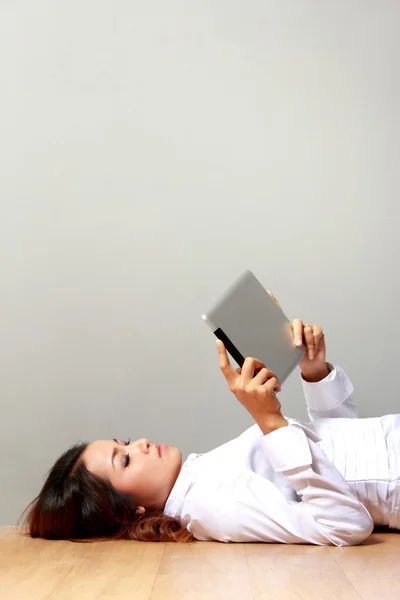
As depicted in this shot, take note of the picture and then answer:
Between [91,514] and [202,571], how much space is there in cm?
41

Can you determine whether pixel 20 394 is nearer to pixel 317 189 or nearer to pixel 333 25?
pixel 317 189

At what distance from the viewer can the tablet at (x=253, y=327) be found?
1342mm

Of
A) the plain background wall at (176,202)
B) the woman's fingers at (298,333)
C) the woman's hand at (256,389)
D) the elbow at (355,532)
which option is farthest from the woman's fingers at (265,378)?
the plain background wall at (176,202)

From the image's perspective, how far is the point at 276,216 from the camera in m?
2.02

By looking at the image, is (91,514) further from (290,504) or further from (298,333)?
(298,333)

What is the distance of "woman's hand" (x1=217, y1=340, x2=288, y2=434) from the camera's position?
1283 millimetres

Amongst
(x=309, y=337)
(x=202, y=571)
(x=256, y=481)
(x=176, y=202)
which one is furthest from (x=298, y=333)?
(x=176, y=202)

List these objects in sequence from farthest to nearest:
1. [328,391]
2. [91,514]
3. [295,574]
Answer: [328,391]
[91,514]
[295,574]

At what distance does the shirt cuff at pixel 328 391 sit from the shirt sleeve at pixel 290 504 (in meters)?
0.28

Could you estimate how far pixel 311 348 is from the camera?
59.6 inches

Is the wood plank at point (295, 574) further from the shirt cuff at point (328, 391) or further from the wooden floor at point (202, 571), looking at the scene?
the shirt cuff at point (328, 391)

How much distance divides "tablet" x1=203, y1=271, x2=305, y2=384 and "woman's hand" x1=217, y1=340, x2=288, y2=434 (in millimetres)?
38

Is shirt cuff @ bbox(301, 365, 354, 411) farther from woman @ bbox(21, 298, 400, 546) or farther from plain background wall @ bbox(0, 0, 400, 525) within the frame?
plain background wall @ bbox(0, 0, 400, 525)

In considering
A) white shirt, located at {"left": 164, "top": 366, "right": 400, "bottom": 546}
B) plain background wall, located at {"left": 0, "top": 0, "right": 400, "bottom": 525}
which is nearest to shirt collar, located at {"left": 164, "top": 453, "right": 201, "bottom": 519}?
white shirt, located at {"left": 164, "top": 366, "right": 400, "bottom": 546}
